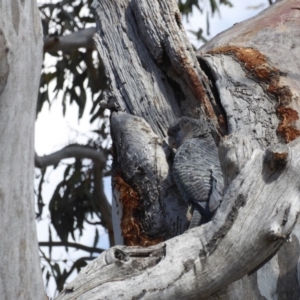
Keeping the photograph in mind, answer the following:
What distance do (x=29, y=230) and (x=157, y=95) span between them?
1240 millimetres

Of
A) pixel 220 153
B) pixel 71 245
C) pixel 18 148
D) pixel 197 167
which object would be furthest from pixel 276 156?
pixel 71 245

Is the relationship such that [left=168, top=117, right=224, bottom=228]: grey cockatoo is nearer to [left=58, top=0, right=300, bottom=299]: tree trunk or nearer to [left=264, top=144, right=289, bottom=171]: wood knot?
[left=58, top=0, right=300, bottom=299]: tree trunk

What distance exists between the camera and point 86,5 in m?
6.08

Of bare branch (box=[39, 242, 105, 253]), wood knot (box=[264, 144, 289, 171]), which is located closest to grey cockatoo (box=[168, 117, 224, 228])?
wood knot (box=[264, 144, 289, 171])

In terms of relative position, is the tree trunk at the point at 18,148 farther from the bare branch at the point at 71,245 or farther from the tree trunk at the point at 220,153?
the bare branch at the point at 71,245

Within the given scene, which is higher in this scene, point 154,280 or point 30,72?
point 30,72

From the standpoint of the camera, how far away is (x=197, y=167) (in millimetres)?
2406

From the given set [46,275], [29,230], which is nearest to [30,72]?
[29,230]

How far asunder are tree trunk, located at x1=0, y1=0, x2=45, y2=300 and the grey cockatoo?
69cm

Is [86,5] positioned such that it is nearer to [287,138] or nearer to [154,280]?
[287,138]

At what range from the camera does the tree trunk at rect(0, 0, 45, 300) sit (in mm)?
1663

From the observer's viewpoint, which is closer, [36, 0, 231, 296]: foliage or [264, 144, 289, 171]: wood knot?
[264, 144, 289, 171]: wood knot

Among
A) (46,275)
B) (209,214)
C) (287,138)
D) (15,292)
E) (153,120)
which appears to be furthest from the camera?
(46,275)

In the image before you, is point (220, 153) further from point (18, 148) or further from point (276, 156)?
point (18, 148)
